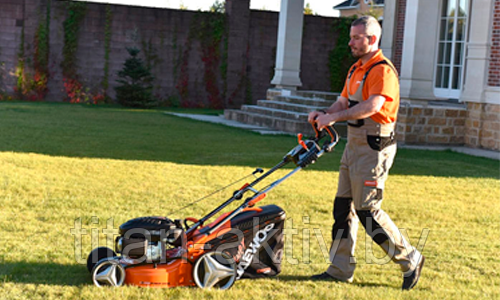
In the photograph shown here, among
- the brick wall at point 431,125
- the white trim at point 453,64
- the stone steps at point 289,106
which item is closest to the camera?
the brick wall at point 431,125

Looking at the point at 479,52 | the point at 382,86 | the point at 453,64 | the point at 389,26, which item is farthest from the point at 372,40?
the point at 389,26

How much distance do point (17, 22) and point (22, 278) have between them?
1889 centimetres

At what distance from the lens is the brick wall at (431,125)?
14.3 m

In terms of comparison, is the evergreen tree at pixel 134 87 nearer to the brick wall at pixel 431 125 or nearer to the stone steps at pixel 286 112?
the stone steps at pixel 286 112

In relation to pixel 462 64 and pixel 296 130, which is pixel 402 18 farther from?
pixel 296 130

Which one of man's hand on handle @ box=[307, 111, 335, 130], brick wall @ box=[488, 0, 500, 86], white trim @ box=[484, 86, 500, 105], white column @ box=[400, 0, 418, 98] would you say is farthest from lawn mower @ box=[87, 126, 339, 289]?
brick wall @ box=[488, 0, 500, 86]

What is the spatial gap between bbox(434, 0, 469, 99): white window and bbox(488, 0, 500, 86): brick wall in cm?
235

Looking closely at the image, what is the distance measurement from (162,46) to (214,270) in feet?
63.7

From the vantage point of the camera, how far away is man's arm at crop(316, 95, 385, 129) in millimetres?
4441

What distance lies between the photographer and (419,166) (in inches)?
434

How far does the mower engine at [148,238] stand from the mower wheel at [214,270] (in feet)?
0.69

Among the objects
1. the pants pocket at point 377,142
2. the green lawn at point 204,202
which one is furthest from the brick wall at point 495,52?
the pants pocket at point 377,142

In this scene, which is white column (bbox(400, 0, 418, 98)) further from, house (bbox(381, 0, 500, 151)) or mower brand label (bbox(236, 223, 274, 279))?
mower brand label (bbox(236, 223, 274, 279))

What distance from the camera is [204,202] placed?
7355mm
